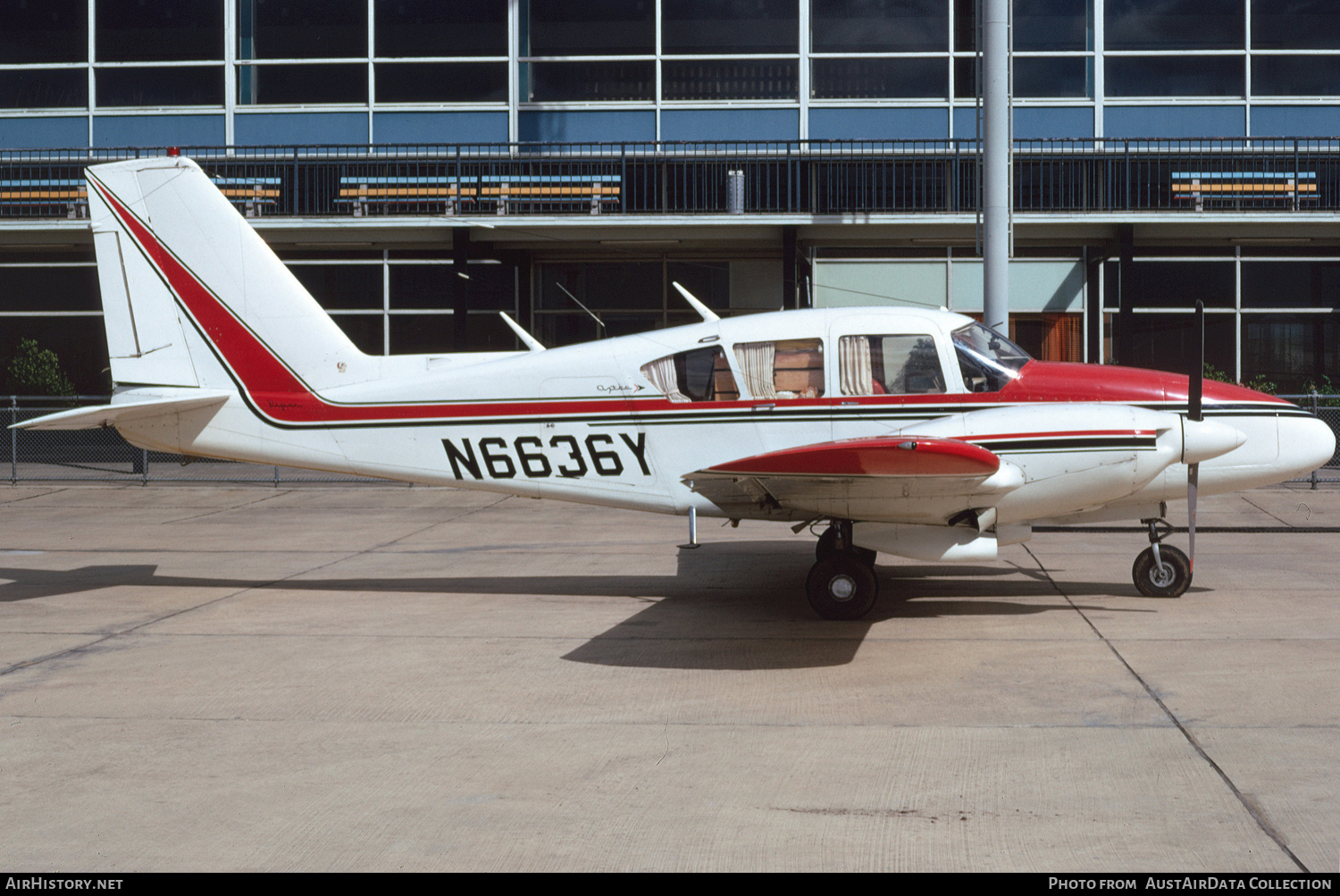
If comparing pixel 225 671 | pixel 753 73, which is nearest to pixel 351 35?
pixel 753 73

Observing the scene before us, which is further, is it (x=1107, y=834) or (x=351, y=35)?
(x=351, y=35)

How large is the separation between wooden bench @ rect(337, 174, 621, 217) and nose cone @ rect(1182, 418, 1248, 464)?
1206 cm

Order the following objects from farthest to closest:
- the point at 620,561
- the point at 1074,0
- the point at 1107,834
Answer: the point at 1074,0 → the point at 620,561 → the point at 1107,834

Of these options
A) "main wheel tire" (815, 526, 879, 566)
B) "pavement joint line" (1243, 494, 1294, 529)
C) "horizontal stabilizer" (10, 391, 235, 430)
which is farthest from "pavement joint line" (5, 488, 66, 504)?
"pavement joint line" (1243, 494, 1294, 529)

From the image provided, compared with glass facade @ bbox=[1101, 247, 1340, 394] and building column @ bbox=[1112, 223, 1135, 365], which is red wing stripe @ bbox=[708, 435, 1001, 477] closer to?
building column @ bbox=[1112, 223, 1135, 365]

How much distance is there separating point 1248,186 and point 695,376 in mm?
13421

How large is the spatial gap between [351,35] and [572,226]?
6.52m

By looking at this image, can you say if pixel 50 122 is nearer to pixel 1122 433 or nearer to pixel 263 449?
pixel 263 449

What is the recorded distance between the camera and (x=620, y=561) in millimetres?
11000

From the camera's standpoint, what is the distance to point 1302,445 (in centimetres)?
839

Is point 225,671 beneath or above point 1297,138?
beneath

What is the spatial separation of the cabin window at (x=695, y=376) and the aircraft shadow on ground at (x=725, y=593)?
1.53 meters

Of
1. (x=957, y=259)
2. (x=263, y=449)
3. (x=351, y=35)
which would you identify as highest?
(x=351, y=35)

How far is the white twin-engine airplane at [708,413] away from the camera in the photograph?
7852 mm
